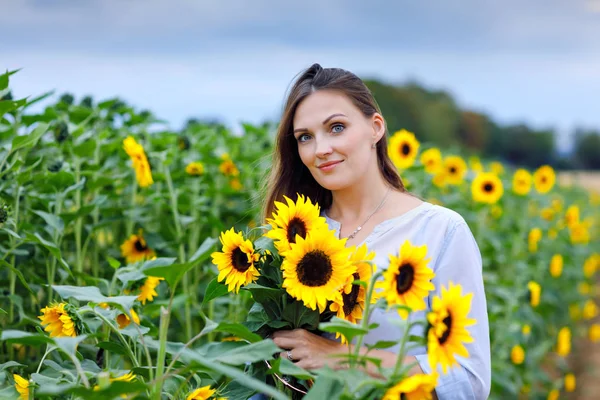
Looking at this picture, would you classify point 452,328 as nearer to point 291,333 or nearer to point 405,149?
point 291,333

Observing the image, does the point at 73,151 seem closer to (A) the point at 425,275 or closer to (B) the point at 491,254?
(A) the point at 425,275

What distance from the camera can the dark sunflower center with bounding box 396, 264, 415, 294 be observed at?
48.9 inches

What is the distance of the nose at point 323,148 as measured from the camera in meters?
1.92

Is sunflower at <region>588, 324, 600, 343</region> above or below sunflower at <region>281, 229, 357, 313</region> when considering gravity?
below

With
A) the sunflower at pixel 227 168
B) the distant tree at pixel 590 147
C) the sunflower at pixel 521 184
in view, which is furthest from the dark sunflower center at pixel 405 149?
the distant tree at pixel 590 147

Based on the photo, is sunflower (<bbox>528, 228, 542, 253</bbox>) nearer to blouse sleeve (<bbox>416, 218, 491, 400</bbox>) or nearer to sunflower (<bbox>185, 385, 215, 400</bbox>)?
blouse sleeve (<bbox>416, 218, 491, 400</bbox>)

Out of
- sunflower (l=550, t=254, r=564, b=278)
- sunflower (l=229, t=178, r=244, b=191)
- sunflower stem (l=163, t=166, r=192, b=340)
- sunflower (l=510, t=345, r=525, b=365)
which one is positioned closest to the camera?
sunflower stem (l=163, t=166, r=192, b=340)

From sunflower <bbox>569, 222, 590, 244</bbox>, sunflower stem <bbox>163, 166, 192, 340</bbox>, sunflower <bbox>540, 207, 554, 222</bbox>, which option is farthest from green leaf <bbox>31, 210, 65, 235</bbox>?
sunflower <bbox>569, 222, 590, 244</bbox>

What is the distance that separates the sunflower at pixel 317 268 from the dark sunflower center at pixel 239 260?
Result: 12 centimetres

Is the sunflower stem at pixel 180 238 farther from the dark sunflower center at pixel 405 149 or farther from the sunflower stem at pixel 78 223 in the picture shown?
the dark sunflower center at pixel 405 149

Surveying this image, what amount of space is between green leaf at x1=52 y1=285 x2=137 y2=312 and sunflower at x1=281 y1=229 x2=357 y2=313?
0.29 m

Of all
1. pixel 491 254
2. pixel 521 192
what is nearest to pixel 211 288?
pixel 491 254

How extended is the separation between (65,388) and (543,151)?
3335cm

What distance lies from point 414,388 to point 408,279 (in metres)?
0.19
